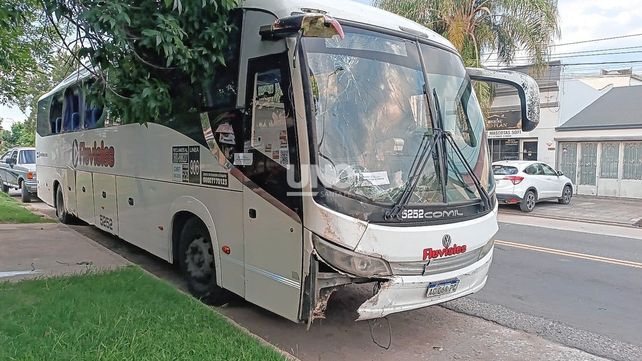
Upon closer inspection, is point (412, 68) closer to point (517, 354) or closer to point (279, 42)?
point (279, 42)

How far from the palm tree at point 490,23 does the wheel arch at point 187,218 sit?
39.6 ft

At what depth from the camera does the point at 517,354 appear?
181 inches

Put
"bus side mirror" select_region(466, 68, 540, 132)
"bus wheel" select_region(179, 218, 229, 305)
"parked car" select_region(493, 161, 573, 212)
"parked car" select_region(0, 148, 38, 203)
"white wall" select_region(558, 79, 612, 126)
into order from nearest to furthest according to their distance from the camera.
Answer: "bus side mirror" select_region(466, 68, 540, 132) → "bus wheel" select_region(179, 218, 229, 305) → "parked car" select_region(493, 161, 573, 212) → "parked car" select_region(0, 148, 38, 203) → "white wall" select_region(558, 79, 612, 126)

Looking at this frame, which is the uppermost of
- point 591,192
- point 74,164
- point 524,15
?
point 524,15

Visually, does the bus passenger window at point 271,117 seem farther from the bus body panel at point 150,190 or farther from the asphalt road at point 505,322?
the asphalt road at point 505,322

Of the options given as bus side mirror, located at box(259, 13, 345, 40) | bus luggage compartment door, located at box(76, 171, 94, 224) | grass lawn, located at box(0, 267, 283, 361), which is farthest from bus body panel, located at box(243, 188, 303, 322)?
bus luggage compartment door, located at box(76, 171, 94, 224)

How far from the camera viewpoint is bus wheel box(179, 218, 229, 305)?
5559 millimetres

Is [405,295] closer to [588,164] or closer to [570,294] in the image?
[570,294]

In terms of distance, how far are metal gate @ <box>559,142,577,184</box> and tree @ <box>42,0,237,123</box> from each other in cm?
2024

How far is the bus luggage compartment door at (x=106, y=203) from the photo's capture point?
8109 mm

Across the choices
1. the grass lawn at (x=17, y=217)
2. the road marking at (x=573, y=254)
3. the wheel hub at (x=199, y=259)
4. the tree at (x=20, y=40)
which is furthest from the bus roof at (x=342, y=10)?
the grass lawn at (x=17, y=217)

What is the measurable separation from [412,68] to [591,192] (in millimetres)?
19778

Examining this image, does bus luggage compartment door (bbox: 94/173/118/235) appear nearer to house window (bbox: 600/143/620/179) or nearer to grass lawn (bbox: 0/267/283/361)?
grass lawn (bbox: 0/267/283/361)

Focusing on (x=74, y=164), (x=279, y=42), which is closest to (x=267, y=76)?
(x=279, y=42)
